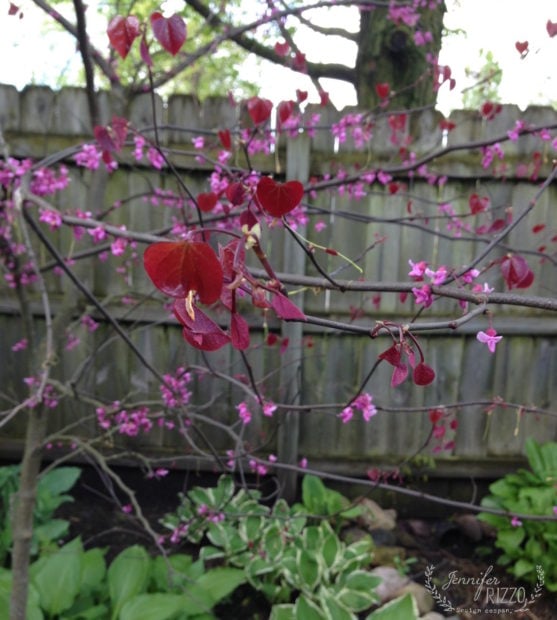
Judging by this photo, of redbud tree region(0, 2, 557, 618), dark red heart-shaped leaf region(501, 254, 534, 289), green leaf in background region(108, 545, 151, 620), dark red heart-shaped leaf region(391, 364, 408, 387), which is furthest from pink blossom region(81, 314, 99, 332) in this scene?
dark red heart-shaped leaf region(391, 364, 408, 387)

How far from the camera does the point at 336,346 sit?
319cm

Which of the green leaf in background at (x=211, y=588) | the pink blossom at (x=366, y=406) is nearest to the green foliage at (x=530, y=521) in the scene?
the green leaf in background at (x=211, y=588)

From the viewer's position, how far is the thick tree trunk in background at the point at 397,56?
390cm

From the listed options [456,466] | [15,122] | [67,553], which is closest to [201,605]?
[67,553]

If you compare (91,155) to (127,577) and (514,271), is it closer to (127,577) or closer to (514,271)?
(514,271)

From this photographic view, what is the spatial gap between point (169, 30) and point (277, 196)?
58 centimetres

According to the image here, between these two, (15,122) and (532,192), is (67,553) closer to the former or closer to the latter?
(15,122)

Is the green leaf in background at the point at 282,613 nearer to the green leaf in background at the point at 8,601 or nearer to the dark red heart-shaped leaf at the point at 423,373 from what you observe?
the green leaf in background at the point at 8,601

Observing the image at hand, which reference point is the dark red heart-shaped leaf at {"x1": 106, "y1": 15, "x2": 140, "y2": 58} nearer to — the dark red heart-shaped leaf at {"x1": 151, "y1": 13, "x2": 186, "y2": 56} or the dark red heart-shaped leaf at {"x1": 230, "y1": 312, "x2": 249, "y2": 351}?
the dark red heart-shaped leaf at {"x1": 151, "y1": 13, "x2": 186, "y2": 56}

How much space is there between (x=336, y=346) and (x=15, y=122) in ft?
6.79

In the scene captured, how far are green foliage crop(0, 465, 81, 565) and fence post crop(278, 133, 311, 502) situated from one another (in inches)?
42.7

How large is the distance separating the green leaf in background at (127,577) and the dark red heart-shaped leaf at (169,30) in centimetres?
190

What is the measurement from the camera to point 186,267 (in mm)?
450

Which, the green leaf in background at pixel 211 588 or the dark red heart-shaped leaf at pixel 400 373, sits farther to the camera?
the green leaf in background at pixel 211 588
